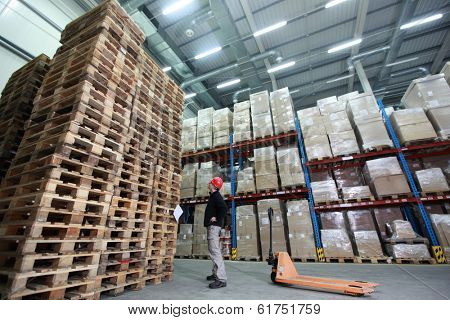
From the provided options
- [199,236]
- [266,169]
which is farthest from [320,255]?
[199,236]

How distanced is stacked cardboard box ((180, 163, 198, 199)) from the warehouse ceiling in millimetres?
5395

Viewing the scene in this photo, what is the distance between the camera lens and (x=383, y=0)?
8336 millimetres

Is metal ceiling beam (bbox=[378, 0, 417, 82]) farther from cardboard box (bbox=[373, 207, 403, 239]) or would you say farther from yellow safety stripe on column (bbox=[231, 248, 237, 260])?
yellow safety stripe on column (bbox=[231, 248, 237, 260])

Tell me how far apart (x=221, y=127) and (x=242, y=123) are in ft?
2.59

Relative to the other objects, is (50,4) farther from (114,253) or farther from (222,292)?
(222,292)

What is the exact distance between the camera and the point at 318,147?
6.31 meters

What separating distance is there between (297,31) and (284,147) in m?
5.96

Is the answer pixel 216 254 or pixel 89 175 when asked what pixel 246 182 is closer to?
pixel 216 254

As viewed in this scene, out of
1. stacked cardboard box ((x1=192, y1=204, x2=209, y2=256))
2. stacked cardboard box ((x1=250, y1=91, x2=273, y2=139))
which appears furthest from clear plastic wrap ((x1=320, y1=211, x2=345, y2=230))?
stacked cardboard box ((x1=192, y1=204, x2=209, y2=256))

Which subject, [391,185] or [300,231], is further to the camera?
[300,231]

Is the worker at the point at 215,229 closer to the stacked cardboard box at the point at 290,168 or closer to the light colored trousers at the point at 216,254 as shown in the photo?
the light colored trousers at the point at 216,254

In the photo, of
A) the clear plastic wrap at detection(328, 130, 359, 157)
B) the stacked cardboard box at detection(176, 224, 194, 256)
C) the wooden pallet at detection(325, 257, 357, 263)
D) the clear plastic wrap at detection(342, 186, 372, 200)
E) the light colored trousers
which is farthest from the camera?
the stacked cardboard box at detection(176, 224, 194, 256)

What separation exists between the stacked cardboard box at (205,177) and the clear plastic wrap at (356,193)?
157 inches

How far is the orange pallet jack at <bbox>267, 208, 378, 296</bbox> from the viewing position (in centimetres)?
251
